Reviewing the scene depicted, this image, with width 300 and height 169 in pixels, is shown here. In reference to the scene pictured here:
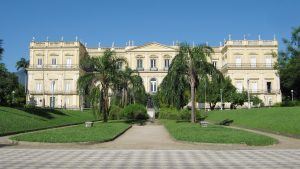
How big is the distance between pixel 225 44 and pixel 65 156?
71503 millimetres

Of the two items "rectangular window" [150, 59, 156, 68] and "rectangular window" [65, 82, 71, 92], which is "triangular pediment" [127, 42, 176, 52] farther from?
"rectangular window" [65, 82, 71, 92]

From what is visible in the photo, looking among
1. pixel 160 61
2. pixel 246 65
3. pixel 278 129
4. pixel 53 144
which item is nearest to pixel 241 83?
pixel 246 65

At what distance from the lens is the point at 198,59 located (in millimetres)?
30547

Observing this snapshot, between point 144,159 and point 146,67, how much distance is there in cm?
7232

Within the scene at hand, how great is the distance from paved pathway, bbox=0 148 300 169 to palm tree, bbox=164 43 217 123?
1814cm

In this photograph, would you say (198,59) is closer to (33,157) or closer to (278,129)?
(278,129)

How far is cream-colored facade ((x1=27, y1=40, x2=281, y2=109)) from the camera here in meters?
76.6

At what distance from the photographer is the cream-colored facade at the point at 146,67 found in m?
76.6

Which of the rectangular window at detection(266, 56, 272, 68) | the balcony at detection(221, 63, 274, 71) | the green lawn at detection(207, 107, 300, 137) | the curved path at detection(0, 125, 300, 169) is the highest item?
the rectangular window at detection(266, 56, 272, 68)

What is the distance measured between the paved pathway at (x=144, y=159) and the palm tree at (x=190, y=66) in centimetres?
1814

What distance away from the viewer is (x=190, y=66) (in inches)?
1208

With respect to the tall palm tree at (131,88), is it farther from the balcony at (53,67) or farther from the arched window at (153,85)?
the balcony at (53,67)

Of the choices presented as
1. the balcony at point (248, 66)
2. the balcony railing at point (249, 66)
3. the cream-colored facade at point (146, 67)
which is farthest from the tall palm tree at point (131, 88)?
the balcony railing at point (249, 66)

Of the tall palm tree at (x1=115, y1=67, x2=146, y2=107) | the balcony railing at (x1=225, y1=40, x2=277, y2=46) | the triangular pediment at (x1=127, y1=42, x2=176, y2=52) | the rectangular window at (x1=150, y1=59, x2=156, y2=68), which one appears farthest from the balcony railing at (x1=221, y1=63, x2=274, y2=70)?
the tall palm tree at (x1=115, y1=67, x2=146, y2=107)
